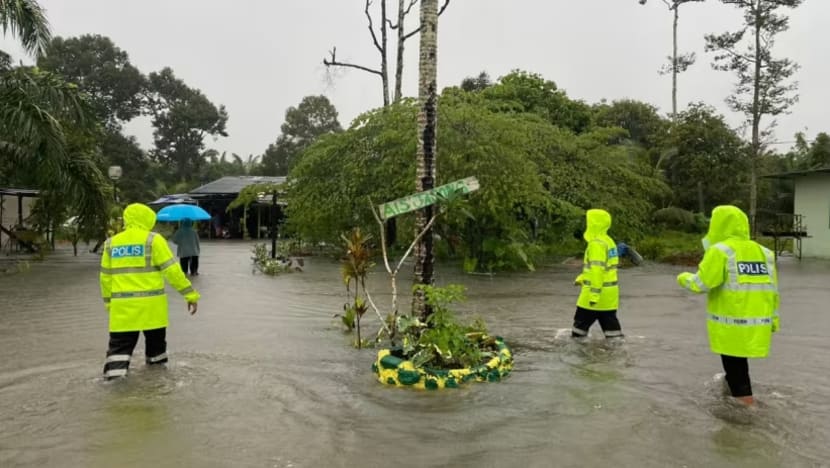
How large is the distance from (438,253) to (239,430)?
55.2 ft

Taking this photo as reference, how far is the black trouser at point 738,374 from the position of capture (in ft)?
18.2

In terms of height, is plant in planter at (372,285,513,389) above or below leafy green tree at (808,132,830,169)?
below

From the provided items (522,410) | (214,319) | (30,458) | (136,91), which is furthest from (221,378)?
(136,91)

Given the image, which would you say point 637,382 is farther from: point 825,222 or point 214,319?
point 825,222

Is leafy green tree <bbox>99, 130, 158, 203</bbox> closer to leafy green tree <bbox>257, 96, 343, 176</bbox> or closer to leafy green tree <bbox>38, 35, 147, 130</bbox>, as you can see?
leafy green tree <bbox>38, 35, 147, 130</bbox>

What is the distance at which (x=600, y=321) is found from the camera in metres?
8.02

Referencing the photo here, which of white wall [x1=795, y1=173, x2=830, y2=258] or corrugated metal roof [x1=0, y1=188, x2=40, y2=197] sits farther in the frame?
white wall [x1=795, y1=173, x2=830, y2=258]

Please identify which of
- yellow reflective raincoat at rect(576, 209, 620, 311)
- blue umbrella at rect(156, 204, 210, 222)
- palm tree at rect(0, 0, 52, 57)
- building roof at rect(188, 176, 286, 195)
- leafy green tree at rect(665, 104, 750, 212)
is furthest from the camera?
building roof at rect(188, 176, 286, 195)

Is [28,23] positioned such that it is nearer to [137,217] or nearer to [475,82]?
[137,217]

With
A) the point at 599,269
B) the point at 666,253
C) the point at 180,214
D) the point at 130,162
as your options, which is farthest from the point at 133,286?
the point at 130,162

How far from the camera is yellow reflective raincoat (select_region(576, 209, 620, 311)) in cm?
771

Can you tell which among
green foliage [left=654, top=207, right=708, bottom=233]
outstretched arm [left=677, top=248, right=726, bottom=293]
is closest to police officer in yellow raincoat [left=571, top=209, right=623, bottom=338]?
outstretched arm [left=677, top=248, right=726, bottom=293]

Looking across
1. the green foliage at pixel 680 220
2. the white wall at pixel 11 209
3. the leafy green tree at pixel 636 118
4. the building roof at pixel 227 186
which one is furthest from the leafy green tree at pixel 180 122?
the green foliage at pixel 680 220

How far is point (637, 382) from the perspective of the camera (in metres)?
6.35
